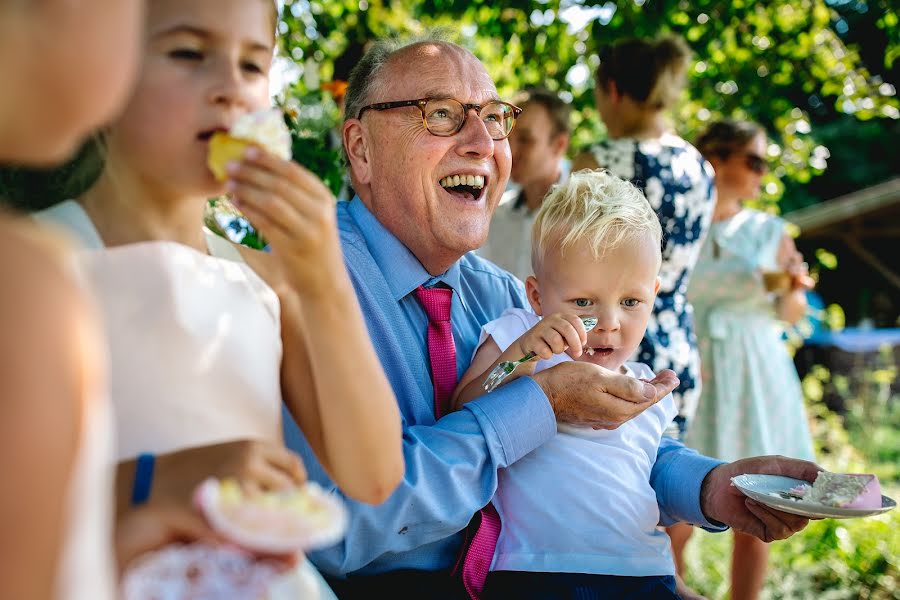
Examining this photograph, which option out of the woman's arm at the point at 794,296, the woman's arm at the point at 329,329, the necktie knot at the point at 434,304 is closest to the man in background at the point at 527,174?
the woman's arm at the point at 794,296

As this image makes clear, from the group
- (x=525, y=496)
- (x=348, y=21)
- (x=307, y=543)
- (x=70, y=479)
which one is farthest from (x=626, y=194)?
(x=348, y=21)

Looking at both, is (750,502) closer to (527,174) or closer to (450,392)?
(450,392)

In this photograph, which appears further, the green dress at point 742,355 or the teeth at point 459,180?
the green dress at point 742,355

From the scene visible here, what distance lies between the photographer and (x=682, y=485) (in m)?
2.31

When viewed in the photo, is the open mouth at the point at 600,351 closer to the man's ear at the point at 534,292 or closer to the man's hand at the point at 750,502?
the man's ear at the point at 534,292

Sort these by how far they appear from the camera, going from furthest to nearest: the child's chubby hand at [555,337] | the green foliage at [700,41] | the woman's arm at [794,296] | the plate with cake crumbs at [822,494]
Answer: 1. the green foliage at [700,41]
2. the woman's arm at [794,296]
3. the child's chubby hand at [555,337]
4. the plate with cake crumbs at [822,494]

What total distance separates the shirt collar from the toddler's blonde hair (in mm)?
280

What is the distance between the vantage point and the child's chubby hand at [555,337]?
7.14 ft

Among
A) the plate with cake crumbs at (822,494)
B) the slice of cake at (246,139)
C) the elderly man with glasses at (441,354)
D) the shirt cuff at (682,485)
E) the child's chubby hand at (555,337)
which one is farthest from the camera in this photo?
the shirt cuff at (682,485)

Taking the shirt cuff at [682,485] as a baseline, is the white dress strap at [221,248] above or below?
above

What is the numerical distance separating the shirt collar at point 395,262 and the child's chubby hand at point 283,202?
112 cm

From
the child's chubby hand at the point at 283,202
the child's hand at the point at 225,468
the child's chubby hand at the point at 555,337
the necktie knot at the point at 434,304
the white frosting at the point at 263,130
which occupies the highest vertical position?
the white frosting at the point at 263,130

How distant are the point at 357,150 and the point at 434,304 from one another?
612mm

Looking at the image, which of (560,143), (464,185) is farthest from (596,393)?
(560,143)
